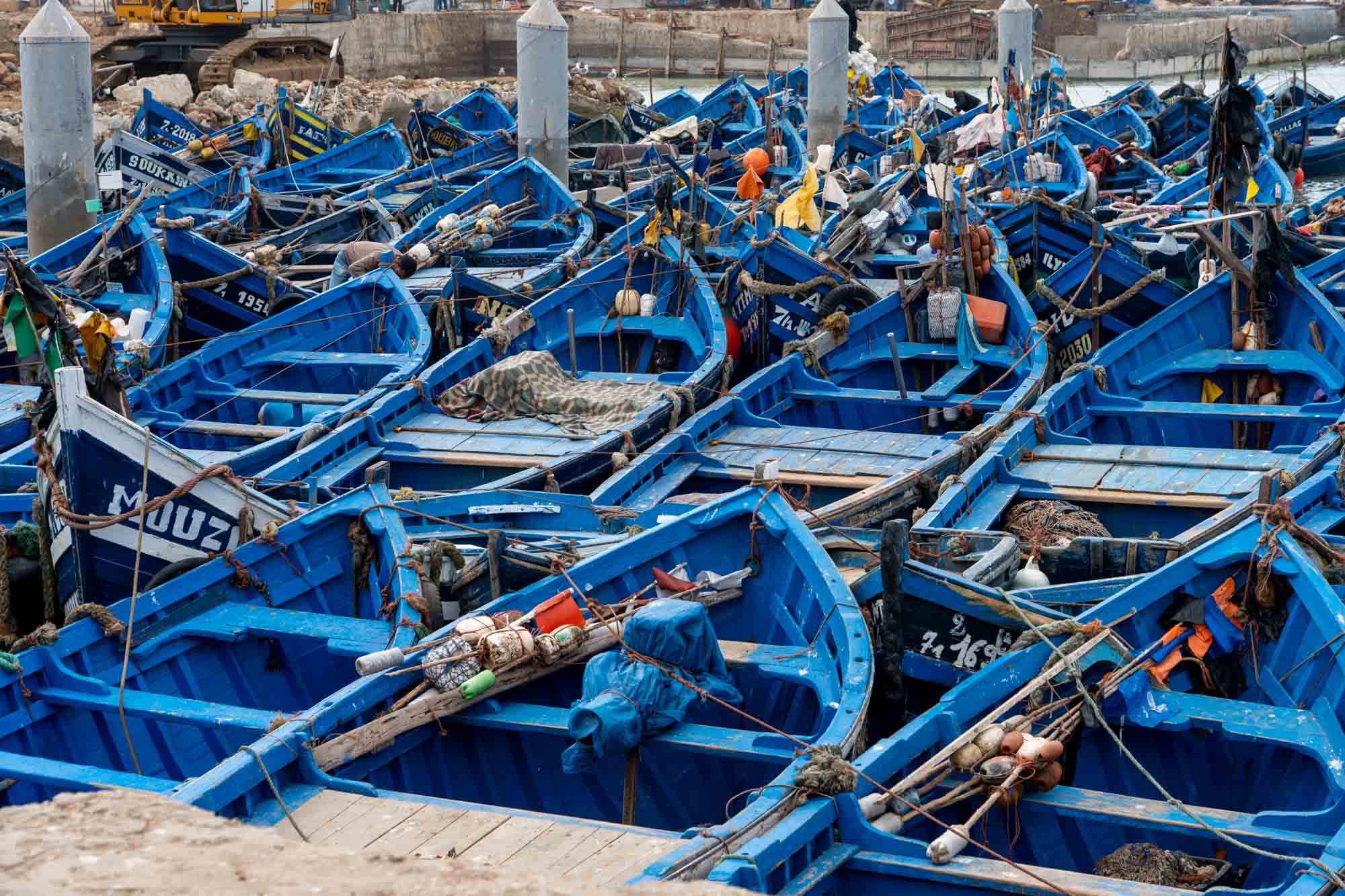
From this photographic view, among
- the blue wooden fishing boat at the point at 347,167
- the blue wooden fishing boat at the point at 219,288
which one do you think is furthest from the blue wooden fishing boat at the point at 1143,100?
the blue wooden fishing boat at the point at 219,288

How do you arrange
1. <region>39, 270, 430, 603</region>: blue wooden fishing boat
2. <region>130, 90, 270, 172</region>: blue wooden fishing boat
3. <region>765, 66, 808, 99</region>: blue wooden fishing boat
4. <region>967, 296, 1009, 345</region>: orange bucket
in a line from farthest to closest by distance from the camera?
<region>765, 66, 808, 99</region>: blue wooden fishing boat < <region>130, 90, 270, 172</region>: blue wooden fishing boat < <region>967, 296, 1009, 345</region>: orange bucket < <region>39, 270, 430, 603</region>: blue wooden fishing boat

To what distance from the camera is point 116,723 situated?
363 inches

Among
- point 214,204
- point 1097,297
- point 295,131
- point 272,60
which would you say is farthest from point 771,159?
point 272,60

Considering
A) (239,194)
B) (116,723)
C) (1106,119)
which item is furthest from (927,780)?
(1106,119)

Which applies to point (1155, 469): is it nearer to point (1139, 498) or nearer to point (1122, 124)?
point (1139, 498)

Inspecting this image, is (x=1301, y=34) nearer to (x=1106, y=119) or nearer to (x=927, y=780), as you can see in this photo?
(x=1106, y=119)

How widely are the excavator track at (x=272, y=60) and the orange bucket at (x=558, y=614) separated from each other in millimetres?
36009

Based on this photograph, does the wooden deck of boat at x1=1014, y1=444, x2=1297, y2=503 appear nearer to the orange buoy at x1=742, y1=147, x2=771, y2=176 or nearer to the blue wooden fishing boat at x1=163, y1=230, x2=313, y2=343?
the blue wooden fishing boat at x1=163, y1=230, x2=313, y2=343

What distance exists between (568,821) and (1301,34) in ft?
233

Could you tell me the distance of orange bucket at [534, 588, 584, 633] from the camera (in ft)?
30.1

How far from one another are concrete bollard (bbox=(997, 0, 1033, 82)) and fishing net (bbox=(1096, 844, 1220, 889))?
107 ft

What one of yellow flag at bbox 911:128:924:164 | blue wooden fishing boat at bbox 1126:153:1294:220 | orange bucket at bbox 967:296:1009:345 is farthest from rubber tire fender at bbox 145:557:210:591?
yellow flag at bbox 911:128:924:164

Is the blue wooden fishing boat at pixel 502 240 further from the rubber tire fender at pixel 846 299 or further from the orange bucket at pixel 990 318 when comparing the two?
the orange bucket at pixel 990 318

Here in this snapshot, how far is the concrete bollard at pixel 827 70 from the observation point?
108ft
